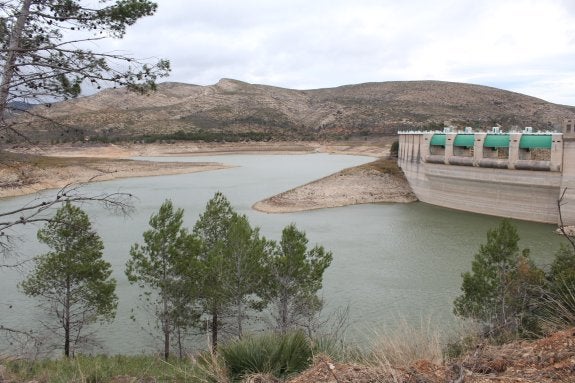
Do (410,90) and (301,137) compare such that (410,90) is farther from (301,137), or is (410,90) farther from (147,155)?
(147,155)

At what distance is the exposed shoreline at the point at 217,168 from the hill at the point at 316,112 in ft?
19.0

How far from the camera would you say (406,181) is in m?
44.5

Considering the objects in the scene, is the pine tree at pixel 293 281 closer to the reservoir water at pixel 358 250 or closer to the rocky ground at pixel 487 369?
the reservoir water at pixel 358 250

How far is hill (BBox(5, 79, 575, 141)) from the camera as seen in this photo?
103438 millimetres

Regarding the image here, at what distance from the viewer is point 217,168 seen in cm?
6631

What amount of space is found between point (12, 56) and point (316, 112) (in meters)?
139

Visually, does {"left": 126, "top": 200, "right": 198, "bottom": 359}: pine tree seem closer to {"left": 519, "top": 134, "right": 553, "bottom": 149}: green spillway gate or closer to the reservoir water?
the reservoir water

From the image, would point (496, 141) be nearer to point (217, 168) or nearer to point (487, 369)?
point (487, 369)

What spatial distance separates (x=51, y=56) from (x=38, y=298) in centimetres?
1318

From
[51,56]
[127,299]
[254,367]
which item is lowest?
[127,299]

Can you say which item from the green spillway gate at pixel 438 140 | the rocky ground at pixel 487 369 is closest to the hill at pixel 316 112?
the green spillway gate at pixel 438 140

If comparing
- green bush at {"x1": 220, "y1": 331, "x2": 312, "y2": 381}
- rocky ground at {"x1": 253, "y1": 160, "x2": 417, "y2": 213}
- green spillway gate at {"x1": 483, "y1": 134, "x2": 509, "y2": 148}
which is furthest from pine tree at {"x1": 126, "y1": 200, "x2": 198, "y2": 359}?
green spillway gate at {"x1": 483, "y1": 134, "x2": 509, "y2": 148}

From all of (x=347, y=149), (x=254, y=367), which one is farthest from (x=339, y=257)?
(x=347, y=149)

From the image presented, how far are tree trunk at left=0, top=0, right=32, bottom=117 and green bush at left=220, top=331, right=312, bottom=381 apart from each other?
3.42 metres
